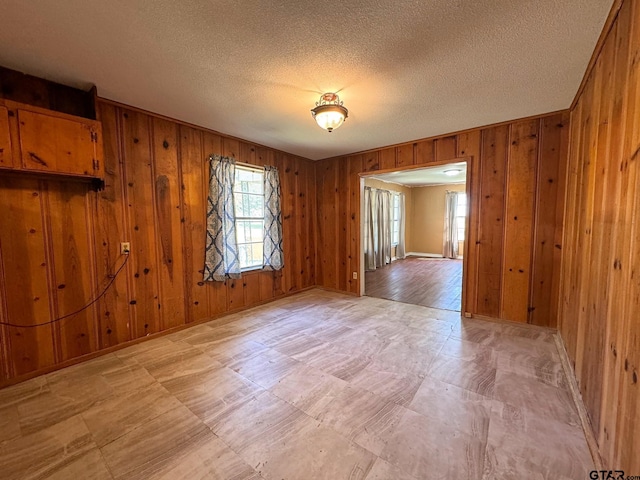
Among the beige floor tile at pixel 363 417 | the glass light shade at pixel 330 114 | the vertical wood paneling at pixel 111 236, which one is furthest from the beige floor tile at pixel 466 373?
the vertical wood paneling at pixel 111 236

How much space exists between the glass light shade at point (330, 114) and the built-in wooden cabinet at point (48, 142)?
6.18 ft

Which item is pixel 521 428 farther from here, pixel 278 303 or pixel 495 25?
pixel 278 303

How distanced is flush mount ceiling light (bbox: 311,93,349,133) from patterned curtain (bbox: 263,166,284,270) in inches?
70.0

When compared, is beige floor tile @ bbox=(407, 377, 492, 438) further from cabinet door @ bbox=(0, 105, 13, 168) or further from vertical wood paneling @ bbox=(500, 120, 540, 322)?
cabinet door @ bbox=(0, 105, 13, 168)

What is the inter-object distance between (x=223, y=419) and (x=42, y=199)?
7.59 ft

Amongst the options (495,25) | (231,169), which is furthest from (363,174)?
(495,25)

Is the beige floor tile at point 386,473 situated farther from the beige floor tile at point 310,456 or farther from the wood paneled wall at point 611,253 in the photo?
the wood paneled wall at point 611,253

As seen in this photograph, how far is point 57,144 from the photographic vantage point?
203 centimetres

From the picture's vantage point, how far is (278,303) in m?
4.07

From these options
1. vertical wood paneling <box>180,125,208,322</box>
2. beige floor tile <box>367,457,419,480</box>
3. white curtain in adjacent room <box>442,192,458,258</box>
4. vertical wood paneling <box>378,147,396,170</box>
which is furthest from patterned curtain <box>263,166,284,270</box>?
white curtain in adjacent room <box>442,192,458,258</box>

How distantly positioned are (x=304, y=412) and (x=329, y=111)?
2.31 metres

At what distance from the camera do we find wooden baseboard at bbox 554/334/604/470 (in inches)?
52.7

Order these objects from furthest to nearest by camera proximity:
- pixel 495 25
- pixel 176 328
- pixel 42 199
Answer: pixel 176 328 → pixel 42 199 → pixel 495 25

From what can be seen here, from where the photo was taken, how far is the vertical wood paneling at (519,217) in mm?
2963
